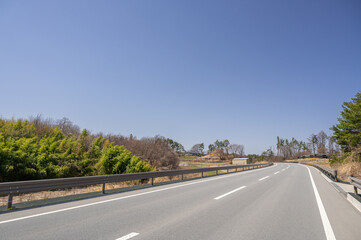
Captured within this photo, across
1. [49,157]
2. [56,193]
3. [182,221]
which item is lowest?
[56,193]

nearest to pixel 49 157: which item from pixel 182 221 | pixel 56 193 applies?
pixel 56 193

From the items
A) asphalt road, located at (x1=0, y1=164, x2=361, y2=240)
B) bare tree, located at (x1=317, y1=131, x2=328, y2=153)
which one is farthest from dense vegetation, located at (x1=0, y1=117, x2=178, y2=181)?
bare tree, located at (x1=317, y1=131, x2=328, y2=153)

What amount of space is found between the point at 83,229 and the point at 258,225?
3709 mm

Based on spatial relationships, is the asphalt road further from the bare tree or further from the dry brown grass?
the bare tree

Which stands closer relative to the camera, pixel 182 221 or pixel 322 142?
pixel 182 221

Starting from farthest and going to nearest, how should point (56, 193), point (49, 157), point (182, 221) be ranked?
1. point (49, 157)
2. point (56, 193)
3. point (182, 221)

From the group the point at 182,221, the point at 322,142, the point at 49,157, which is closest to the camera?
the point at 182,221

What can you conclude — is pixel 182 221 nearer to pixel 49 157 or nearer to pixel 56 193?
pixel 56 193

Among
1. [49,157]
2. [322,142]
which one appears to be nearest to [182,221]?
[49,157]

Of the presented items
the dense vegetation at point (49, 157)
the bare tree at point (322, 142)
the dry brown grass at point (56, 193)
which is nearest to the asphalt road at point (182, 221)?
the dry brown grass at point (56, 193)

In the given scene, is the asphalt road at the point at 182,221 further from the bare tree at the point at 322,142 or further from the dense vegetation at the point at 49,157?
the bare tree at the point at 322,142

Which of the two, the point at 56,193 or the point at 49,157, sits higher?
the point at 49,157

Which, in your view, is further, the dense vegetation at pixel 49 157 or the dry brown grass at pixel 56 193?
the dense vegetation at pixel 49 157

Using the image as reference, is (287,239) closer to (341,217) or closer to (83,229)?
(341,217)
